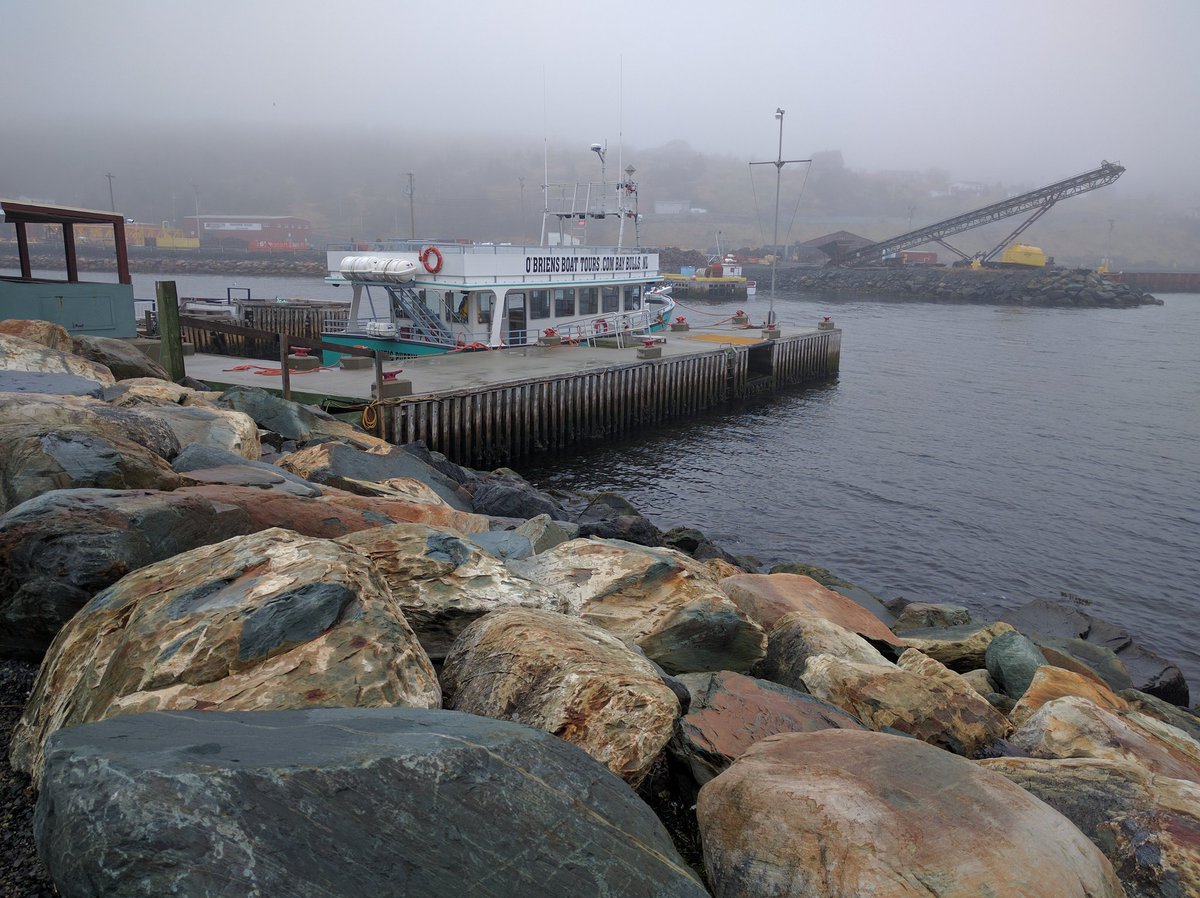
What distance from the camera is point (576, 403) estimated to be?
22.8m

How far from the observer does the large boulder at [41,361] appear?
9984 mm

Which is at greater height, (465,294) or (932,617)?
(465,294)

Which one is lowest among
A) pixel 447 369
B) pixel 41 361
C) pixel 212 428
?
pixel 447 369

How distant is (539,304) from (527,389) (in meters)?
7.58

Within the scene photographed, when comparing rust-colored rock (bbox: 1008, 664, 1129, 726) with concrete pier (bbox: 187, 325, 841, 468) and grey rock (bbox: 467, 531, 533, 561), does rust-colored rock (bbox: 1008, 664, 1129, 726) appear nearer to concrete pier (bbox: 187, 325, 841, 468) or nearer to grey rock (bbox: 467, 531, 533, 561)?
grey rock (bbox: 467, 531, 533, 561)

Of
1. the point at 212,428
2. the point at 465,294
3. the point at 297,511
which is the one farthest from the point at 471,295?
the point at 297,511

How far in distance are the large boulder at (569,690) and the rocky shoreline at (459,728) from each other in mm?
16

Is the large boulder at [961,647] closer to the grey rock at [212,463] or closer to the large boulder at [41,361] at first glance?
the grey rock at [212,463]

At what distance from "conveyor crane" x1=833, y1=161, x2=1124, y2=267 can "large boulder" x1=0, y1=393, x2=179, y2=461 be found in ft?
374

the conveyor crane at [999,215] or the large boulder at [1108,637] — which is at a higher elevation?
the conveyor crane at [999,215]

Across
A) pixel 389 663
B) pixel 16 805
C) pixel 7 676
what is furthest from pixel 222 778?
pixel 7 676

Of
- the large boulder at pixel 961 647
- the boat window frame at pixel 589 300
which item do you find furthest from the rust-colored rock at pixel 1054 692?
the boat window frame at pixel 589 300

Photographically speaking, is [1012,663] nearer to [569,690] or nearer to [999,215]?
[569,690]

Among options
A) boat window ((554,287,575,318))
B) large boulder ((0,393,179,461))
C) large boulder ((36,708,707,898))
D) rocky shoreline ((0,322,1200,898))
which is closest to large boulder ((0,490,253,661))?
rocky shoreline ((0,322,1200,898))
